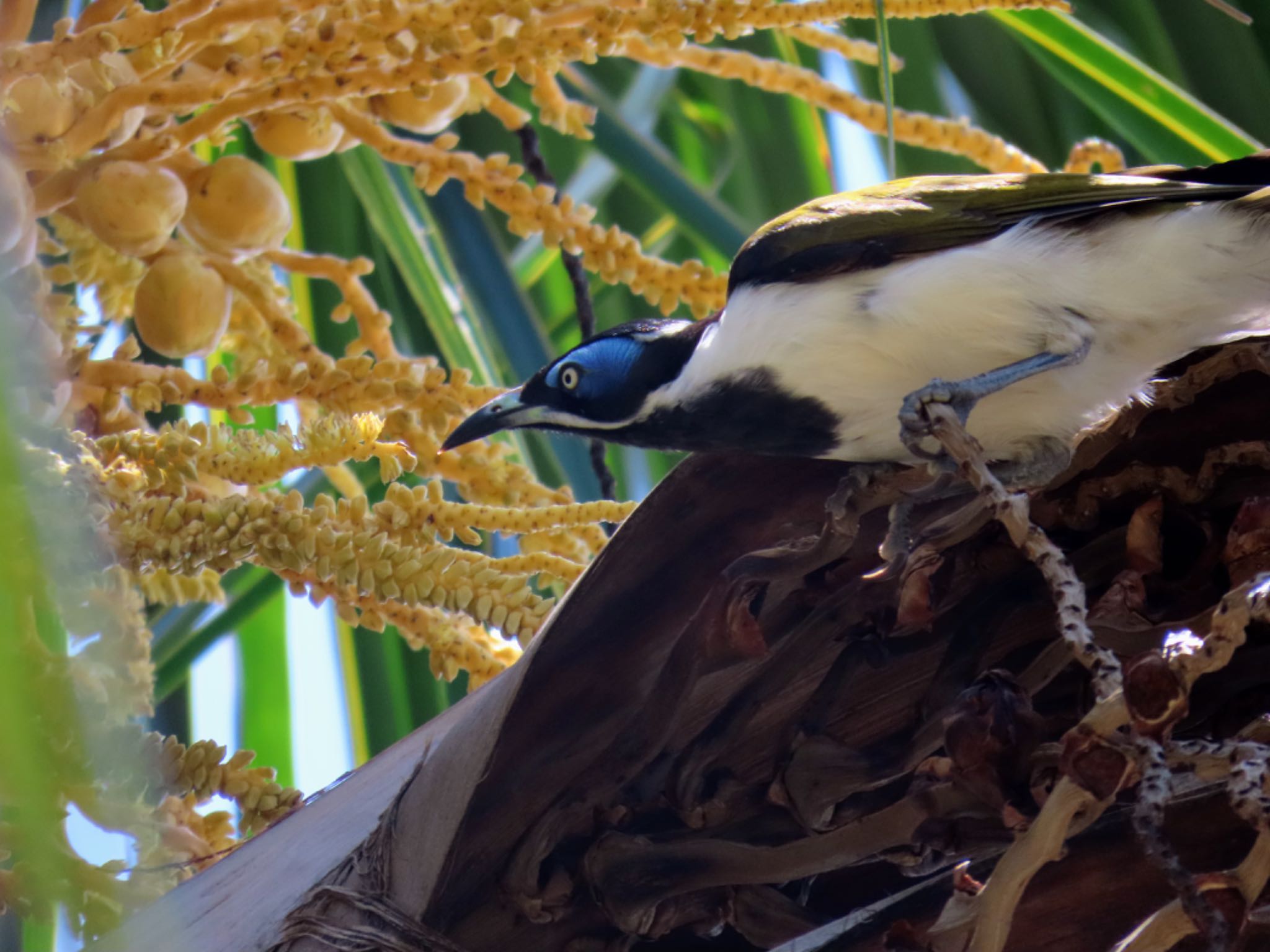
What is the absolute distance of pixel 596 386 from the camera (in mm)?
834

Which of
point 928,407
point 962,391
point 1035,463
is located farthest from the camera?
point 1035,463

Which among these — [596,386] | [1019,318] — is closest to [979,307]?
[1019,318]

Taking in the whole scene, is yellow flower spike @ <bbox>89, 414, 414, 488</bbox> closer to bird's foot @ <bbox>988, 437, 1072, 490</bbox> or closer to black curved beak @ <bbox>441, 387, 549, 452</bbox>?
black curved beak @ <bbox>441, 387, 549, 452</bbox>

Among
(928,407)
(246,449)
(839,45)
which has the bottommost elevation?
(928,407)

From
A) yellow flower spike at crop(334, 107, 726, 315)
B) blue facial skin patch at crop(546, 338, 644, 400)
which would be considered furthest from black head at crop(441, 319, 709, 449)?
yellow flower spike at crop(334, 107, 726, 315)

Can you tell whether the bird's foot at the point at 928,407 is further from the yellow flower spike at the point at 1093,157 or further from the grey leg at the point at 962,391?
the yellow flower spike at the point at 1093,157

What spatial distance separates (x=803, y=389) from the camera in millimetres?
733

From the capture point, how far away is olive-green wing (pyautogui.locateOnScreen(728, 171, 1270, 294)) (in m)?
0.76

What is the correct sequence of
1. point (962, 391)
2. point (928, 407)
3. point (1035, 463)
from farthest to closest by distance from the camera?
1. point (1035, 463)
2. point (962, 391)
3. point (928, 407)

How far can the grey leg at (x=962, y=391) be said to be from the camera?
1.85ft

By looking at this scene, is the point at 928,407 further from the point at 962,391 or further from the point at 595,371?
the point at 595,371

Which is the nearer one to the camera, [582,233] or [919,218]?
[582,233]

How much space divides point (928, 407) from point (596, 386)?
13.9 inches

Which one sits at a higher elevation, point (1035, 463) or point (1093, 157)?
point (1093, 157)
